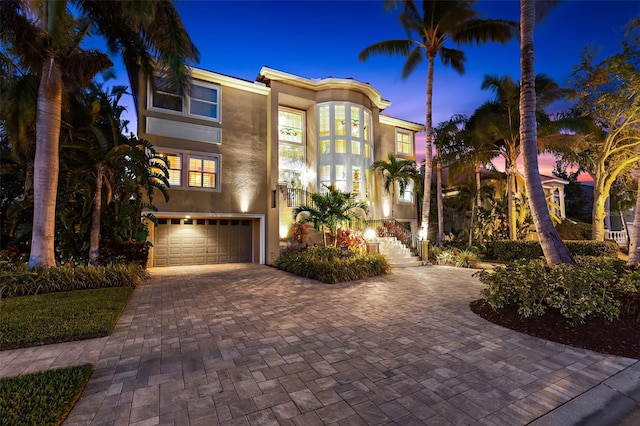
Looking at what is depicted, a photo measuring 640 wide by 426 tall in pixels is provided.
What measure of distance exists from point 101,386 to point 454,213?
22660 millimetres

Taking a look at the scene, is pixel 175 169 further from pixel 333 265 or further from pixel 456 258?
pixel 456 258

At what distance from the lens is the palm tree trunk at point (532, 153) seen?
19.4 ft

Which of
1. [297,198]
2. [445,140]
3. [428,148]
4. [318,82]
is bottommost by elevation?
[297,198]

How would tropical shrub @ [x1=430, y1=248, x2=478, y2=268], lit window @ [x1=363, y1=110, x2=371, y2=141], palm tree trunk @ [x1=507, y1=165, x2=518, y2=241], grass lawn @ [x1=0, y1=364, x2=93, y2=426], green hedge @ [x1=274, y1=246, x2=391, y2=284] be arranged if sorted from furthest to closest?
lit window @ [x1=363, y1=110, x2=371, y2=141] < palm tree trunk @ [x1=507, y1=165, x2=518, y2=241] < tropical shrub @ [x1=430, y1=248, x2=478, y2=268] < green hedge @ [x1=274, y1=246, x2=391, y2=284] < grass lawn @ [x1=0, y1=364, x2=93, y2=426]

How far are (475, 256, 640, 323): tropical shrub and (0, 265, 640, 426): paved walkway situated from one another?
750mm

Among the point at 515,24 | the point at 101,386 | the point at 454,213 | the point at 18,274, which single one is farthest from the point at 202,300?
the point at 454,213

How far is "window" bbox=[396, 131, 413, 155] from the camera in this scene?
18.5 metres

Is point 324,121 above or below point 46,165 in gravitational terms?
above

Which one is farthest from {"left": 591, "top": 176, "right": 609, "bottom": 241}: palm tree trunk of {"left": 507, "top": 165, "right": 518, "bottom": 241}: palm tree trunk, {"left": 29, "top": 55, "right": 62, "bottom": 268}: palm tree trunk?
{"left": 29, "top": 55, "right": 62, "bottom": 268}: palm tree trunk

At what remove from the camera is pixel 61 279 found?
7402 mm

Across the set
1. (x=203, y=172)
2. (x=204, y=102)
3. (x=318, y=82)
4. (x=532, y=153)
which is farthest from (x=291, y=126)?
(x=532, y=153)

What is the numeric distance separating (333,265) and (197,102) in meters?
9.58

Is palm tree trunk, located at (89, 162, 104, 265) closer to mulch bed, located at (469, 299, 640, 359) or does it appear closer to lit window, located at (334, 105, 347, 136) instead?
lit window, located at (334, 105, 347, 136)

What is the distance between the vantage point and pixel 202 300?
6754 mm
